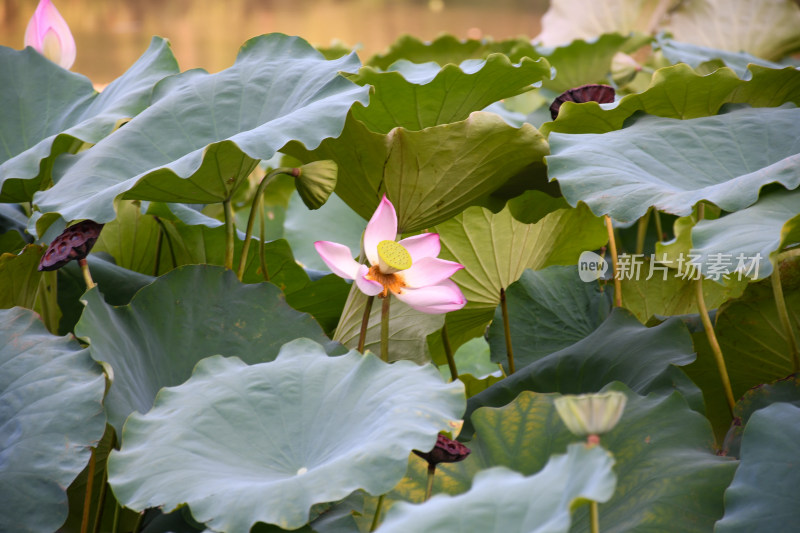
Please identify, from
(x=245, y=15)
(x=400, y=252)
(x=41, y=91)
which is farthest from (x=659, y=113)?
(x=245, y=15)

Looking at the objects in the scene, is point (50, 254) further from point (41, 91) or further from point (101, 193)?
point (41, 91)

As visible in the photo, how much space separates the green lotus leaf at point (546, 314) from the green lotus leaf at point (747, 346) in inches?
5.7

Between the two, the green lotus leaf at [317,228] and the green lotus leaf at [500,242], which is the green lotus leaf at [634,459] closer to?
the green lotus leaf at [500,242]

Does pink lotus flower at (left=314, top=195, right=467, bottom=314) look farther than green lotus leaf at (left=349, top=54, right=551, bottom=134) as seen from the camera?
No

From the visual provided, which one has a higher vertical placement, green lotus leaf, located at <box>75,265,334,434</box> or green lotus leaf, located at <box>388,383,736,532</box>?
green lotus leaf, located at <box>75,265,334,434</box>

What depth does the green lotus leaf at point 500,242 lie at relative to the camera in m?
1.02

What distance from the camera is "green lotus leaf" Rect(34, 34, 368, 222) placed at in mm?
728

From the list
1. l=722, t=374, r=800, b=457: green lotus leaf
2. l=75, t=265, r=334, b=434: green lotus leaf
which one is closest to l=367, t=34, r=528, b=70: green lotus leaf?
l=75, t=265, r=334, b=434: green lotus leaf

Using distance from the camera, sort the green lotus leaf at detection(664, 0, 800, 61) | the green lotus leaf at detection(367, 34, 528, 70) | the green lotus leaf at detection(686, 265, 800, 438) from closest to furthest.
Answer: the green lotus leaf at detection(686, 265, 800, 438), the green lotus leaf at detection(367, 34, 528, 70), the green lotus leaf at detection(664, 0, 800, 61)

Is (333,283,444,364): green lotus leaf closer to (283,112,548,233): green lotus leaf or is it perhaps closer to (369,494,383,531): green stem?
(283,112,548,233): green lotus leaf

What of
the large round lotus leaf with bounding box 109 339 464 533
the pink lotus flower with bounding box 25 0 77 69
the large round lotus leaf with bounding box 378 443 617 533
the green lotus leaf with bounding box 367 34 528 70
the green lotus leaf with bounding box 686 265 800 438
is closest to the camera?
the large round lotus leaf with bounding box 378 443 617 533

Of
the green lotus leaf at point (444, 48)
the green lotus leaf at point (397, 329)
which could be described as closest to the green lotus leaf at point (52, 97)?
the green lotus leaf at point (397, 329)

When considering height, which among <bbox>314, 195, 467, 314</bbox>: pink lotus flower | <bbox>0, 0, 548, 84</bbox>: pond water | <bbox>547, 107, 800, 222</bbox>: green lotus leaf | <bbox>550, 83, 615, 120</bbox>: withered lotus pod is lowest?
<bbox>0, 0, 548, 84</bbox>: pond water

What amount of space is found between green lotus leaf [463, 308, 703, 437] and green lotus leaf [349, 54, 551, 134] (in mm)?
295
